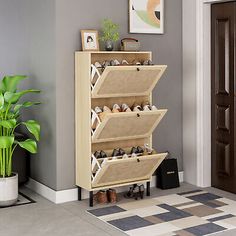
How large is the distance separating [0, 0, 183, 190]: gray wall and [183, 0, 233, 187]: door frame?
0.23 m

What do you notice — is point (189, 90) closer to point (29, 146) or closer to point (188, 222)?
point (188, 222)

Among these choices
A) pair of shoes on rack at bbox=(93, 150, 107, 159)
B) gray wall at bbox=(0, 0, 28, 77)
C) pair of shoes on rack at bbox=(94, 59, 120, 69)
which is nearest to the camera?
pair of shoes on rack at bbox=(94, 59, 120, 69)

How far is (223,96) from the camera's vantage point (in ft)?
15.5

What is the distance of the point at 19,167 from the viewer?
476 centimetres

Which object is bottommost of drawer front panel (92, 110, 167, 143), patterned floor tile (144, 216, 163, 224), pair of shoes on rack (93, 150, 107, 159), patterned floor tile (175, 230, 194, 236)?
patterned floor tile (175, 230, 194, 236)

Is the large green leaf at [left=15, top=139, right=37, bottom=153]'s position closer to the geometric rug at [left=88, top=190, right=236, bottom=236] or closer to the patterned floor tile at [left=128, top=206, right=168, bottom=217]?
the geometric rug at [left=88, top=190, right=236, bottom=236]

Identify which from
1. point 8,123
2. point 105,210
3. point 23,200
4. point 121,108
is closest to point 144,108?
point 121,108

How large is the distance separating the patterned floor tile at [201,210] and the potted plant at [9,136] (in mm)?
1459

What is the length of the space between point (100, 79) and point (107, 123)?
38cm

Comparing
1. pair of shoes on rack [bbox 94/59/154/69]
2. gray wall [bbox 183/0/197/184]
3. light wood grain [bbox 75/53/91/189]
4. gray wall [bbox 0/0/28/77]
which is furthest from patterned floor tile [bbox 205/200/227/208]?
gray wall [bbox 0/0/28/77]

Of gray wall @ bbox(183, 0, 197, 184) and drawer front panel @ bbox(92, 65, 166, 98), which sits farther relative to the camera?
gray wall @ bbox(183, 0, 197, 184)

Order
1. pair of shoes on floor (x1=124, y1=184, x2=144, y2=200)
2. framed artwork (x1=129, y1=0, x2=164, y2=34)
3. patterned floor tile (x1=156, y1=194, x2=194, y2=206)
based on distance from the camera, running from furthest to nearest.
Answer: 1. framed artwork (x1=129, y1=0, x2=164, y2=34)
2. pair of shoes on floor (x1=124, y1=184, x2=144, y2=200)
3. patterned floor tile (x1=156, y1=194, x2=194, y2=206)

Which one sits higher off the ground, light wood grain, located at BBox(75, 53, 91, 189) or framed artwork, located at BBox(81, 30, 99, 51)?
framed artwork, located at BBox(81, 30, 99, 51)

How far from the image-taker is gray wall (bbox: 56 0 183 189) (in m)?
4.29
